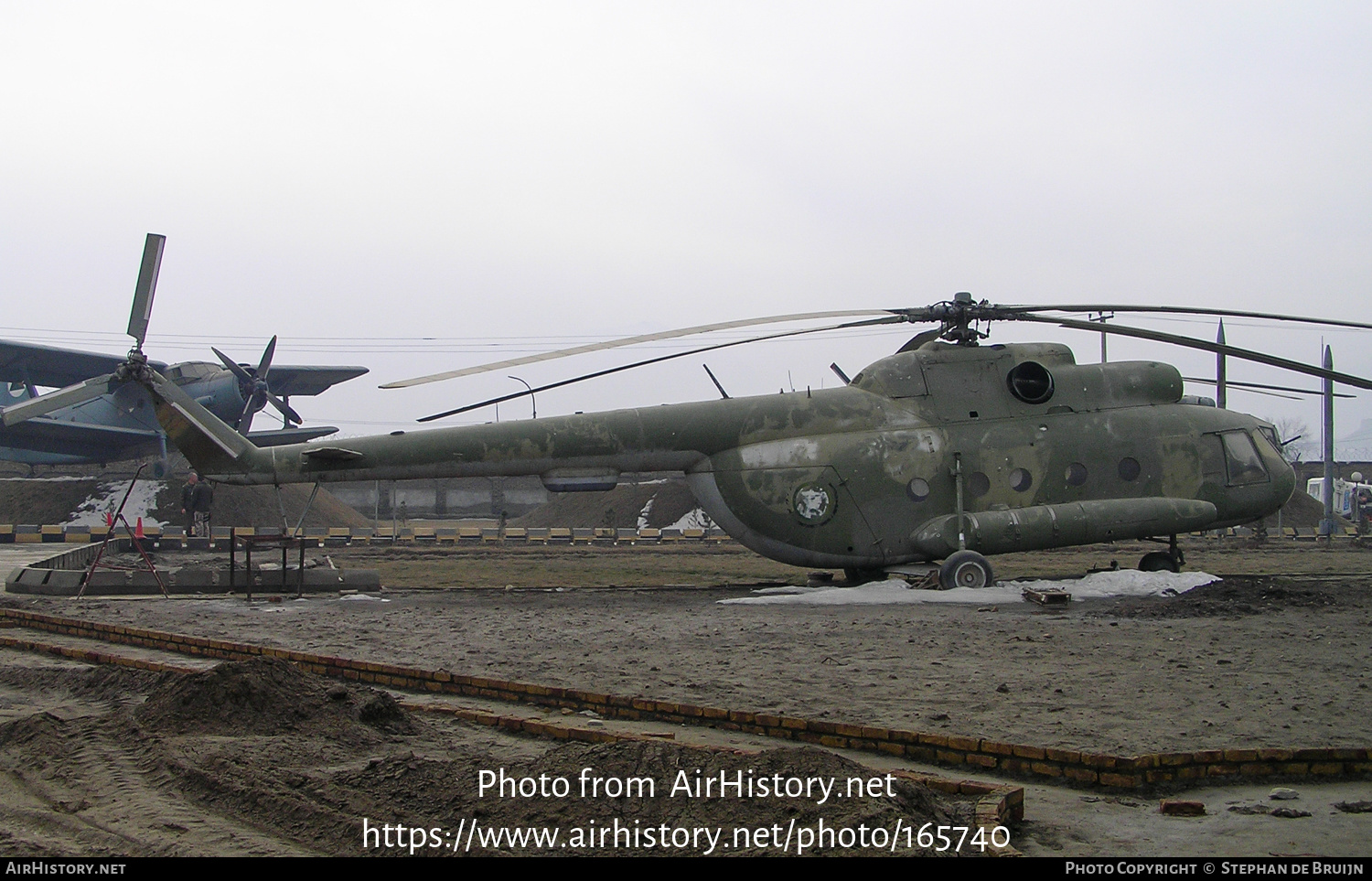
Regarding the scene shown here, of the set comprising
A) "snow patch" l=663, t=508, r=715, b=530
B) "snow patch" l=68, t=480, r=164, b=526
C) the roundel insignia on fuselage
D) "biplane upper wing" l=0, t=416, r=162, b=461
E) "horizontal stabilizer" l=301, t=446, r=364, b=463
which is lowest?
"snow patch" l=663, t=508, r=715, b=530

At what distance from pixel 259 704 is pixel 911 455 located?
383 inches

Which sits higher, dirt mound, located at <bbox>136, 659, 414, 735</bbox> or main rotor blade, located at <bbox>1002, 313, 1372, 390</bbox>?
main rotor blade, located at <bbox>1002, 313, 1372, 390</bbox>

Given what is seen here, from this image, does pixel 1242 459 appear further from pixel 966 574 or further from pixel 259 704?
pixel 259 704

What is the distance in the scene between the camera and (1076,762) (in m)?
5.01

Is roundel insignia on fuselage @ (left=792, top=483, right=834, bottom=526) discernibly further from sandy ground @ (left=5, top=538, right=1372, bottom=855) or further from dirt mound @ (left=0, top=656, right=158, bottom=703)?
dirt mound @ (left=0, top=656, right=158, bottom=703)

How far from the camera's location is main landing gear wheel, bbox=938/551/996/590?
12828 millimetres

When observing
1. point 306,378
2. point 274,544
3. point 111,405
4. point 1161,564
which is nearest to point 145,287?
point 274,544

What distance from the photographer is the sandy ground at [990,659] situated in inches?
189

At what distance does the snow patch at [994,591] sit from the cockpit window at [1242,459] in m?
1.91

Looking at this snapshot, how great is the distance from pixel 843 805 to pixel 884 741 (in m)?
1.48

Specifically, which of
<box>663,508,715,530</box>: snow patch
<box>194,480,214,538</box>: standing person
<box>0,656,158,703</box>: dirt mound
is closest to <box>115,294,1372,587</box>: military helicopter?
<box>0,656,158,703</box>: dirt mound

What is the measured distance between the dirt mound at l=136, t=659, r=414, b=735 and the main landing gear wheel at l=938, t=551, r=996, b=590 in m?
8.33
